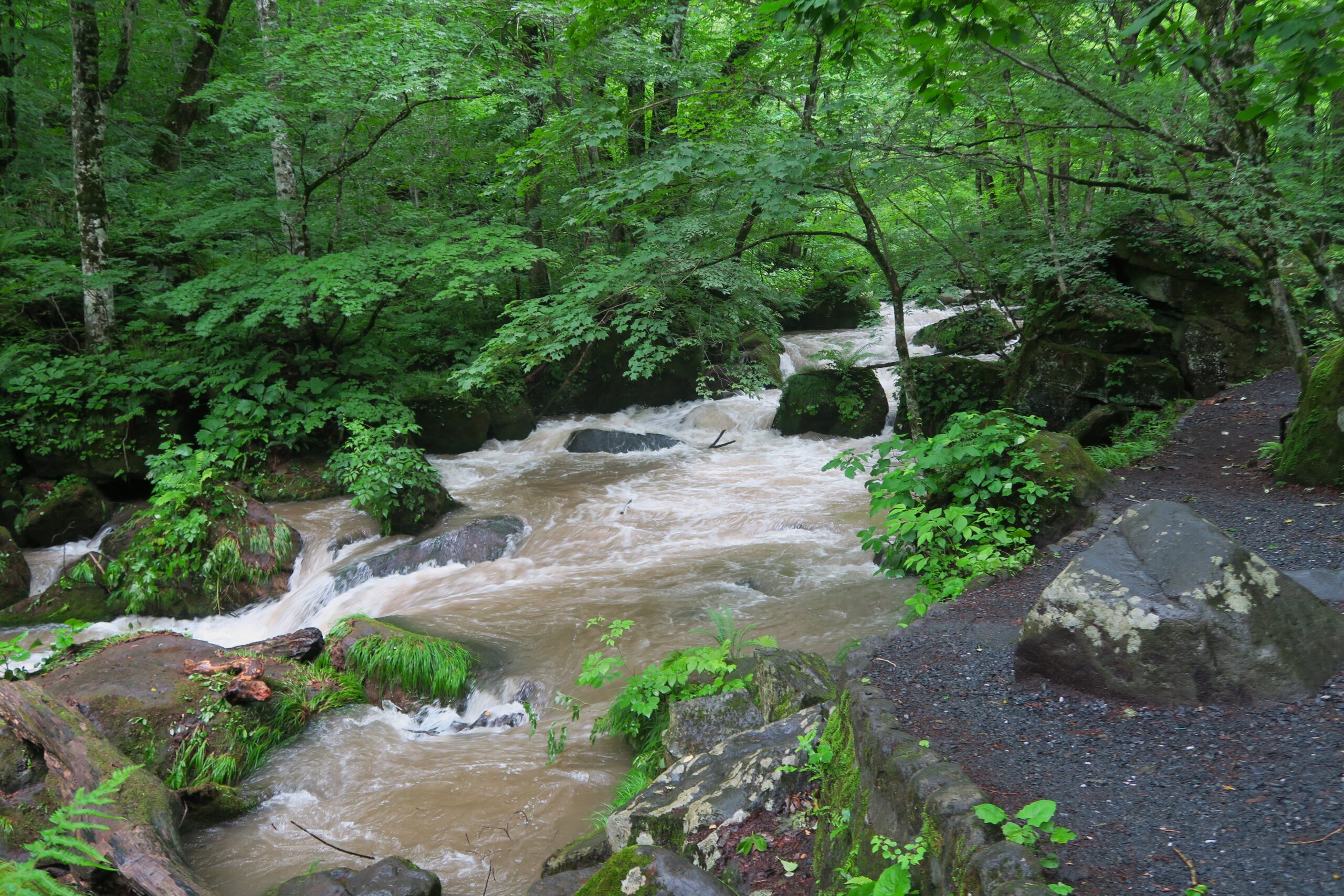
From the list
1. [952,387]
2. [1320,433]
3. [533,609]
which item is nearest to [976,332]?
[952,387]

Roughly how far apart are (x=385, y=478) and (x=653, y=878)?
737cm

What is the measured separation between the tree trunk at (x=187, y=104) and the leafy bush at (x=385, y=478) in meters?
7.23

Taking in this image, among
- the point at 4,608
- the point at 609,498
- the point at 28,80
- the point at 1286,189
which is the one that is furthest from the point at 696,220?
the point at 28,80

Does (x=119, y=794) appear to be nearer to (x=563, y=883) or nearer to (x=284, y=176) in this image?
(x=563, y=883)

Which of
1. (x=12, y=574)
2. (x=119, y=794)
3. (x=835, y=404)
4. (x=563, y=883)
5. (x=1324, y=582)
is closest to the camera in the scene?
(x=1324, y=582)

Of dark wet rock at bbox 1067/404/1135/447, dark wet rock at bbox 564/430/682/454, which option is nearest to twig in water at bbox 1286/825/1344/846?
dark wet rock at bbox 1067/404/1135/447

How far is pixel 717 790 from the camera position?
3.37 metres

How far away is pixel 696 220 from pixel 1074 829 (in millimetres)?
7306

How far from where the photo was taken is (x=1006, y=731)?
2.83 meters

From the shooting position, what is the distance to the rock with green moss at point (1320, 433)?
531cm

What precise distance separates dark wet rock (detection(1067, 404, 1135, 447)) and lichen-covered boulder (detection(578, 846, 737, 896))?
804 centimetres

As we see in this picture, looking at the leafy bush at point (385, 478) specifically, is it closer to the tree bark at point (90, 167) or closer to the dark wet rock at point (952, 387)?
Result: the tree bark at point (90, 167)

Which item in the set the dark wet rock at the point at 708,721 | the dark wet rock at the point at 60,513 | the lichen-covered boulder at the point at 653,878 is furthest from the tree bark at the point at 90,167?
the lichen-covered boulder at the point at 653,878

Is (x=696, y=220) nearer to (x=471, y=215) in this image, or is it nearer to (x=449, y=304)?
(x=471, y=215)
